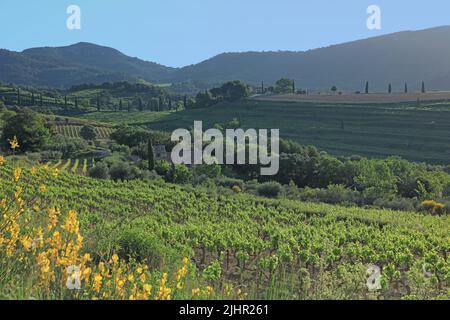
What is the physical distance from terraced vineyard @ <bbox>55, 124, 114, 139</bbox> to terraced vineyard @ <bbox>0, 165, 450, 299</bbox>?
140ft

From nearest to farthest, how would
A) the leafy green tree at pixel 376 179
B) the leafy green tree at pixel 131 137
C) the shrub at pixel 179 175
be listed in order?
the leafy green tree at pixel 376 179 < the shrub at pixel 179 175 < the leafy green tree at pixel 131 137

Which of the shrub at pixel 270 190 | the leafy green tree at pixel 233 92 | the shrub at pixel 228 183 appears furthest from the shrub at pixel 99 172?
the leafy green tree at pixel 233 92

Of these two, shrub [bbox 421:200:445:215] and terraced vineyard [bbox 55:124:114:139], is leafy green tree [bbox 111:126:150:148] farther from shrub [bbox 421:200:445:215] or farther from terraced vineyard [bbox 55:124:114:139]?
shrub [bbox 421:200:445:215]

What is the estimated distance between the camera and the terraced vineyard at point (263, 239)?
8.72 m

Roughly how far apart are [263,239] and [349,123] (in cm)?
6292

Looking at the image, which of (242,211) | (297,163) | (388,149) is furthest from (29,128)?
(388,149)

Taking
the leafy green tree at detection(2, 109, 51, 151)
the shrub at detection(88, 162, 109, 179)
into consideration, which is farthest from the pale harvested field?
the shrub at detection(88, 162, 109, 179)

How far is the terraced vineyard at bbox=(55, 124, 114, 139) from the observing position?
263 ft

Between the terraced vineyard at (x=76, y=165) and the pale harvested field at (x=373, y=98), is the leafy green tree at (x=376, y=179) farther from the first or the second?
the pale harvested field at (x=373, y=98)

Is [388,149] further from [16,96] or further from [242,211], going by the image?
[16,96]

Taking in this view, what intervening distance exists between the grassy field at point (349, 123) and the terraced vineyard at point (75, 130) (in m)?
12.2
